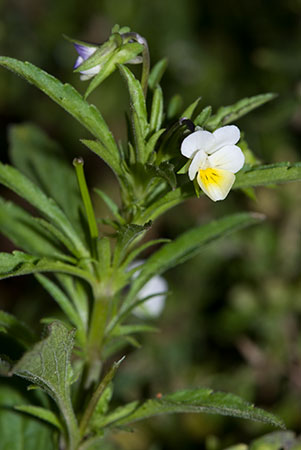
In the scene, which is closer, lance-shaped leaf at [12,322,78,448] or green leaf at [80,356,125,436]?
lance-shaped leaf at [12,322,78,448]

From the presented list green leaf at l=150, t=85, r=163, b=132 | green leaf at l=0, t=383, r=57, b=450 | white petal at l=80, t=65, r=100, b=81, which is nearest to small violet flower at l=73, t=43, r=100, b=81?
white petal at l=80, t=65, r=100, b=81

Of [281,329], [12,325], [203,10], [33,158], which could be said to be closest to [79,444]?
[12,325]

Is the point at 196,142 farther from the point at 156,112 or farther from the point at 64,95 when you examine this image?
the point at 64,95

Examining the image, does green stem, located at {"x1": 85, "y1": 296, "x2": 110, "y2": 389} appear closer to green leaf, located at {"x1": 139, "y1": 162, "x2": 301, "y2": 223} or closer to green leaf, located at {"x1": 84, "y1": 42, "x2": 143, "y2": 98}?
green leaf, located at {"x1": 139, "y1": 162, "x2": 301, "y2": 223}

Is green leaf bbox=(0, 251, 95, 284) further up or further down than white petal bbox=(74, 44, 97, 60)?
further down

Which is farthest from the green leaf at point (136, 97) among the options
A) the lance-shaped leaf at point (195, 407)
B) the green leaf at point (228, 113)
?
the lance-shaped leaf at point (195, 407)

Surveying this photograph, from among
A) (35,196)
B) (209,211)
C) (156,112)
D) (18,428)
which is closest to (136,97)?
(156,112)

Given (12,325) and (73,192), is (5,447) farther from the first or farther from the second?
(73,192)
